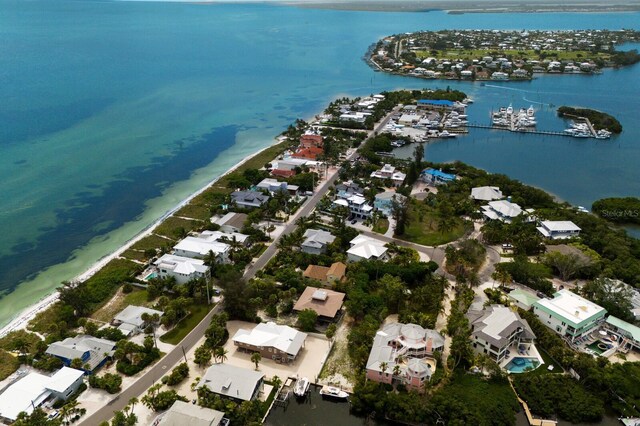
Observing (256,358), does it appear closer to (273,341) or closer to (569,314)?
(273,341)

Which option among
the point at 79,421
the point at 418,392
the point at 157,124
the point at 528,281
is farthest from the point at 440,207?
the point at 157,124

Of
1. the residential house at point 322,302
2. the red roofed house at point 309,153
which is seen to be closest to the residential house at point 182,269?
the residential house at point 322,302

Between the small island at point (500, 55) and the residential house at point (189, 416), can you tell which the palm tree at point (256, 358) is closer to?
the residential house at point (189, 416)

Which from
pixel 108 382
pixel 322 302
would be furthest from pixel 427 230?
pixel 108 382

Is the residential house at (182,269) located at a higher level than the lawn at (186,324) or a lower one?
higher

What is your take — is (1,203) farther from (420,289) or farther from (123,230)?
(420,289)

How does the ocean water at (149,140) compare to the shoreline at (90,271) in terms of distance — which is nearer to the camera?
the shoreline at (90,271)
